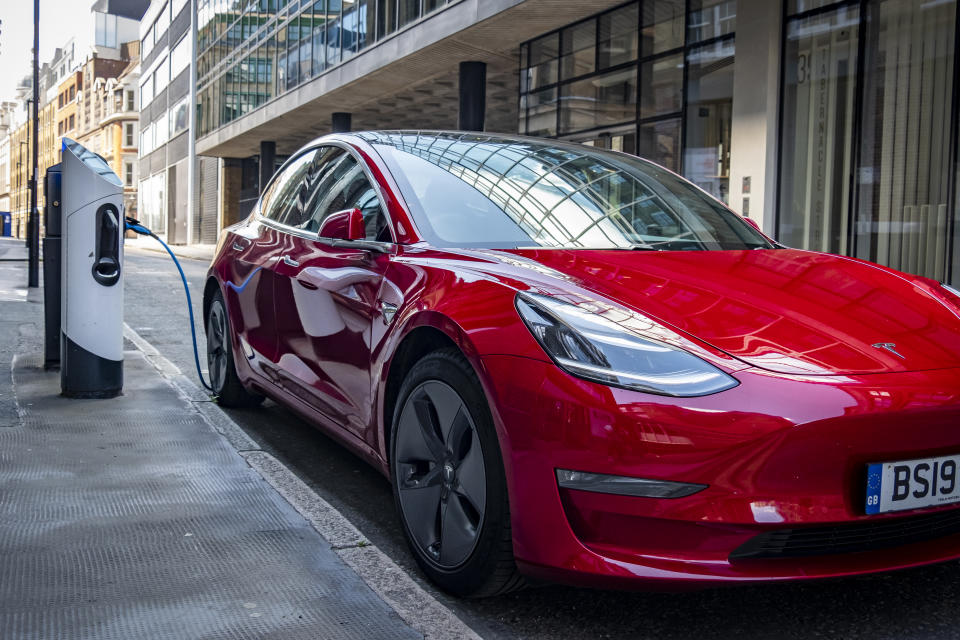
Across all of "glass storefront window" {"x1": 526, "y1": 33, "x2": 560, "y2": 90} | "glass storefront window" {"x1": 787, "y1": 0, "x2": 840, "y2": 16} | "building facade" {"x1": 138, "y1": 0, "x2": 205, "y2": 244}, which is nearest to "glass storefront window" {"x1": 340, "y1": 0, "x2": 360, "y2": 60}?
"glass storefront window" {"x1": 526, "y1": 33, "x2": 560, "y2": 90}

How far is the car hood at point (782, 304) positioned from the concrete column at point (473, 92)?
57.0 ft

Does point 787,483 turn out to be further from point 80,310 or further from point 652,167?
point 80,310

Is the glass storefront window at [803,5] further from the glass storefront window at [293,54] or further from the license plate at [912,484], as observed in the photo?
the glass storefront window at [293,54]

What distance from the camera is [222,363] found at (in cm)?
542

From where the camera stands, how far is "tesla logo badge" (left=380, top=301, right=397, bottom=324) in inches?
125

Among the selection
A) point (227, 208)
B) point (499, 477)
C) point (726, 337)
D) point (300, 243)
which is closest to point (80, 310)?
point (300, 243)

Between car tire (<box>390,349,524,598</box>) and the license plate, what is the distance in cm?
92

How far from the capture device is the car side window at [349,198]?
361cm

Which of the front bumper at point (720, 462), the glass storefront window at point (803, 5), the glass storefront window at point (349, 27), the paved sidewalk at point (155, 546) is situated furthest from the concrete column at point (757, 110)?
the glass storefront window at point (349, 27)

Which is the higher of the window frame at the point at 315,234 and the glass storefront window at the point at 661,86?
the glass storefront window at the point at 661,86

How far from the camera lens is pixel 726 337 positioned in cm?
248

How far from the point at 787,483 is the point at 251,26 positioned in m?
38.5

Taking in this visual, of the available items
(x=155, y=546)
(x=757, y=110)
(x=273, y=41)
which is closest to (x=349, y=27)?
(x=273, y=41)

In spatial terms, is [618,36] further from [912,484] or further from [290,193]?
[912,484]
